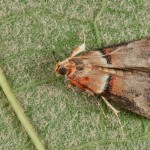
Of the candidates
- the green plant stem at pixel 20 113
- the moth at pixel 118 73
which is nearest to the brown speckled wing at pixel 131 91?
the moth at pixel 118 73

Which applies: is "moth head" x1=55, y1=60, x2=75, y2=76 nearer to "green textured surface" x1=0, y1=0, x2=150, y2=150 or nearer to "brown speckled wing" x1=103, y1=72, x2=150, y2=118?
"green textured surface" x1=0, y1=0, x2=150, y2=150

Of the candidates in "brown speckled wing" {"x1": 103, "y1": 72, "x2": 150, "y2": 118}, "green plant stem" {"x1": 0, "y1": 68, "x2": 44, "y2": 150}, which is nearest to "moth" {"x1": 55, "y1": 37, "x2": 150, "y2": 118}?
"brown speckled wing" {"x1": 103, "y1": 72, "x2": 150, "y2": 118}

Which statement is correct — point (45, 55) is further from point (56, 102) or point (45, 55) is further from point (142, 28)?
point (142, 28)

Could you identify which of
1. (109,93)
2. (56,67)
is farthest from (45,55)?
(109,93)

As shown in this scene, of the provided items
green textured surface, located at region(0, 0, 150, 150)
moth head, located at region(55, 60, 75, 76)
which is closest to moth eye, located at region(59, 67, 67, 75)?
moth head, located at region(55, 60, 75, 76)

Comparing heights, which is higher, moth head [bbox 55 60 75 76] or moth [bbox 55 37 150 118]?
moth head [bbox 55 60 75 76]

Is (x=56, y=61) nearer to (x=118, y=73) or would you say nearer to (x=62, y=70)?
(x=62, y=70)

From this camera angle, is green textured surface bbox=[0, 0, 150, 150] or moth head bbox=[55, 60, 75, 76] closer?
moth head bbox=[55, 60, 75, 76]
